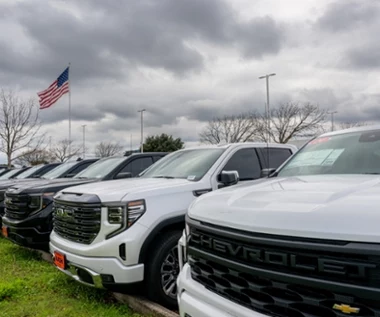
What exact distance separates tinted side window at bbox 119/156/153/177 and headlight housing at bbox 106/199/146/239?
356 cm

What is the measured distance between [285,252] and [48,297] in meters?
3.77

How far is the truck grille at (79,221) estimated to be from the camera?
389 centimetres

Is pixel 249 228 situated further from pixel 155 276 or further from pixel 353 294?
pixel 155 276

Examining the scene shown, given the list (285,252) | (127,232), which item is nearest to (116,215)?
(127,232)

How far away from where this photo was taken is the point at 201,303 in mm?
2156

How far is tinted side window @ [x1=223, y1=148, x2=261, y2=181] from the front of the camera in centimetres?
499

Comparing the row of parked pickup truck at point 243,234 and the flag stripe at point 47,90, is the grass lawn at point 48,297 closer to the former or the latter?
the row of parked pickup truck at point 243,234

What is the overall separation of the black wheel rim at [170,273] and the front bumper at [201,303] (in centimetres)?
137

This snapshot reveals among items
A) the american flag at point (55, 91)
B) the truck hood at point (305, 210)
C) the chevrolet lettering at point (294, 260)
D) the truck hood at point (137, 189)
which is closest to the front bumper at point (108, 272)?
the truck hood at point (137, 189)

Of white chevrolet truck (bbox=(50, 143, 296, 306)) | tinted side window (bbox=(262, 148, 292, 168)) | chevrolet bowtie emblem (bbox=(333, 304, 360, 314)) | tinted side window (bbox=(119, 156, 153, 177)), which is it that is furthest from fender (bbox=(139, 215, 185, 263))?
tinted side window (bbox=(119, 156, 153, 177))

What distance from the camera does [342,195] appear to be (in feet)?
5.96

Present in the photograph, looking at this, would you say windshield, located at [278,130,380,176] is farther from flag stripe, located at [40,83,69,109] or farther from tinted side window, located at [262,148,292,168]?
flag stripe, located at [40,83,69,109]

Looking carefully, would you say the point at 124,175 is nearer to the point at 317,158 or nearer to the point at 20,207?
the point at 20,207

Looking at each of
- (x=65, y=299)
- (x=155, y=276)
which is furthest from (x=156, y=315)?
(x=65, y=299)
